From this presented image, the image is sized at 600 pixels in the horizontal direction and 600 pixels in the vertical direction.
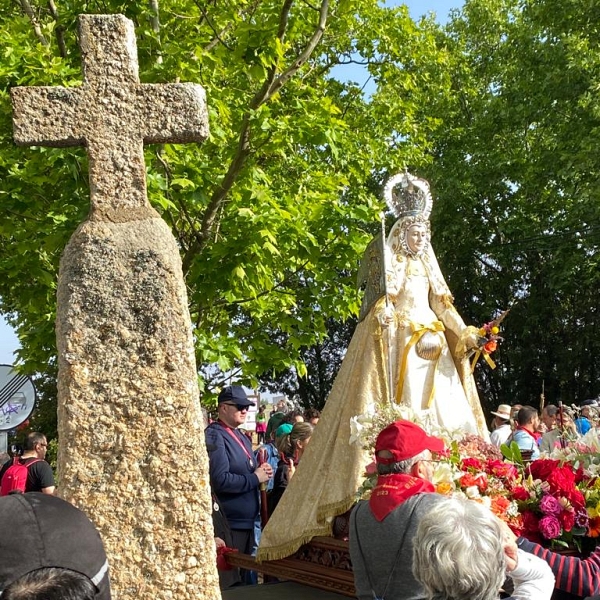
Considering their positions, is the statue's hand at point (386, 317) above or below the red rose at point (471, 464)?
above

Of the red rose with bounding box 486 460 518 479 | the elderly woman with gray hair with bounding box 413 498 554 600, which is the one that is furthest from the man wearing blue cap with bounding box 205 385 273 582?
the elderly woman with gray hair with bounding box 413 498 554 600

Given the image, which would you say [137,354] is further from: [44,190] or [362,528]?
[44,190]

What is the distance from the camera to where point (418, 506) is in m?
3.22

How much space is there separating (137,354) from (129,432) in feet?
1.01

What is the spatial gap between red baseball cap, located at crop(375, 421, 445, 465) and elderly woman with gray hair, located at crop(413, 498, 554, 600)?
1.25 meters

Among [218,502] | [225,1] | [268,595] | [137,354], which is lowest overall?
[268,595]

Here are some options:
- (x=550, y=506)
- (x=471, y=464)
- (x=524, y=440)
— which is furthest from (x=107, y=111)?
(x=524, y=440)

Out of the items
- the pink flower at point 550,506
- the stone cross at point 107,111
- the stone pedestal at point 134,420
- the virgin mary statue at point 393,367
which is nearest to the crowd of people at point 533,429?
the virgin mary statue at point 393,367

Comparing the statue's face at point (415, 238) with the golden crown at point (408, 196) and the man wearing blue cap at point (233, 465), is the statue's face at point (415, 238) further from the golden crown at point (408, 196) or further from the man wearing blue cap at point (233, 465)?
the man wearing blue cap at point (233, 465)

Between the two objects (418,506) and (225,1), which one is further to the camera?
(225,1)

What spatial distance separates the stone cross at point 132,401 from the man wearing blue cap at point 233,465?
271cm

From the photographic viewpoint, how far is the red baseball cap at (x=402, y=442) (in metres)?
3.79

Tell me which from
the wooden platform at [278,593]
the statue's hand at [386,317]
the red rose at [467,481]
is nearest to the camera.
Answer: the red rose at [467,481]

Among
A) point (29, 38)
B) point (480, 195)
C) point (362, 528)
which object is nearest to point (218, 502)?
point (362, 528)
